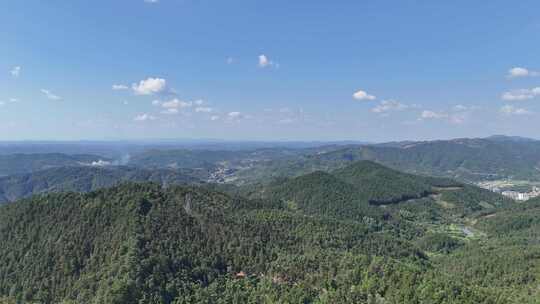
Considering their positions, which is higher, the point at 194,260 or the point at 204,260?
the point at 194,260

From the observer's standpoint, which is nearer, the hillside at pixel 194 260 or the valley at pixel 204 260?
the hillside at pixel 194 260

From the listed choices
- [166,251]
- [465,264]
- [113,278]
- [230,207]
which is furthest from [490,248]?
[113,278]

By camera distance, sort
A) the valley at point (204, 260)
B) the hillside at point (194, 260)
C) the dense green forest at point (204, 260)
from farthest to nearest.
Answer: the valley at point (204, 260) → the dense green forest at point (204, 260) → the hillside at point (194, 260)

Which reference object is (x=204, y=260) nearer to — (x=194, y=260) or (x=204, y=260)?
(x=204, y=260)

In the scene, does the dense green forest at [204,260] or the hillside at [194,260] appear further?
the dense green forest at [204,260]

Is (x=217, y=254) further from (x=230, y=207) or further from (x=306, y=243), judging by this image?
(x=230, y=207)

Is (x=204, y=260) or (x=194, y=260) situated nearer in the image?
(x=194, y=260)

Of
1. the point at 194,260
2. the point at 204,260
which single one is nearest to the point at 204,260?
the point at 204,260

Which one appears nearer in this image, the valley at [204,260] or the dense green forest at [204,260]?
the dense green forest at [204,260]

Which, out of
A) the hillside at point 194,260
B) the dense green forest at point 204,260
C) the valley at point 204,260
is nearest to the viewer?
the hillside at point 194,260

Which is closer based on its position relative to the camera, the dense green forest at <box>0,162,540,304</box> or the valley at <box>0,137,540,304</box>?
the dense green forest at <box>0,162,540,304</box>

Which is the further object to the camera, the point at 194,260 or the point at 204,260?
the point at 204,260
